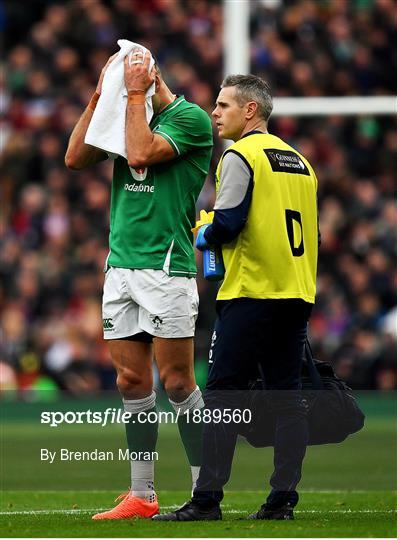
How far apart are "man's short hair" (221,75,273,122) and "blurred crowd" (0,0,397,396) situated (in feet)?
29.3

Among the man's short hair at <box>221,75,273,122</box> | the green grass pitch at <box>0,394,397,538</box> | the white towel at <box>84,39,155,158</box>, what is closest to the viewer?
the green grass pitch at <box>0,394,397,538</box>

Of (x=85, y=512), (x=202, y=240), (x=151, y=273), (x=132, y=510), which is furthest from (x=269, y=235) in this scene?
(x=85, y=512)

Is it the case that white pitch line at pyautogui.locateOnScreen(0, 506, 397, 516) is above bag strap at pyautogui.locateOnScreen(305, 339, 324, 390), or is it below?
below

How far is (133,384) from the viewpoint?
710 cm

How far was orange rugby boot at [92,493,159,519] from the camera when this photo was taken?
707 centimetres

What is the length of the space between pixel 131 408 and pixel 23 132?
12.6 metres

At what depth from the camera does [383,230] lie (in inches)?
700

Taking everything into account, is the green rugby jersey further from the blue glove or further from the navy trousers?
the navy trousers

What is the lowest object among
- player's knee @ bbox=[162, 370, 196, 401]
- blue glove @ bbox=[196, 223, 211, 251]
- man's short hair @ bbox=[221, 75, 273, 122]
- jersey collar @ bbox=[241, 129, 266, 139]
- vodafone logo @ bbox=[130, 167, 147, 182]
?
player's knee @ bbox=[162, 370, 196, 401]

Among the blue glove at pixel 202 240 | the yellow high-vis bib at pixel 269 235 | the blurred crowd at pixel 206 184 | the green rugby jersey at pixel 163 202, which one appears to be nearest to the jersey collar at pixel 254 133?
the yellow high-vis bib at pixel 269 235

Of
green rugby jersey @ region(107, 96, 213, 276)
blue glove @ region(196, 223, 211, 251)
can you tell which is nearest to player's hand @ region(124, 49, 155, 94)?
green rugby jersey @ region(107, 96, 213, 276)

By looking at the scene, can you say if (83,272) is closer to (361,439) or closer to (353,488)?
(361,439)

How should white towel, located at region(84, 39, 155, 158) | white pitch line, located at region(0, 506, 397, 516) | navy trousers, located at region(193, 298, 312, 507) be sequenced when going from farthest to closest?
white pitch line, located at region(0, 506, 397, 516) < white towel, located at region(84, 39, 155, 158) < navy trousers, located at region(193, 298, 312, 507)

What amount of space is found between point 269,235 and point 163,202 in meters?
0.57
